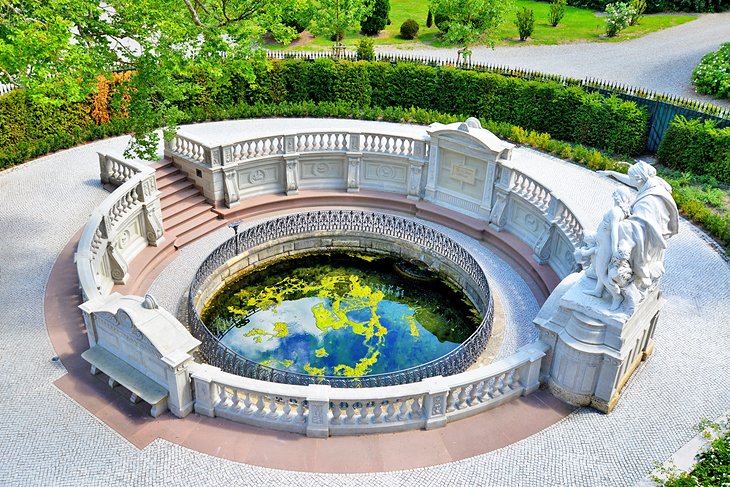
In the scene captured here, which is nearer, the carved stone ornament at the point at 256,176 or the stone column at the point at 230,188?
the stone column at the point at 230,188

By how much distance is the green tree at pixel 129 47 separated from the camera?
53.7 feet

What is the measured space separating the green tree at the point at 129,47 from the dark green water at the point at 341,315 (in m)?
5.64

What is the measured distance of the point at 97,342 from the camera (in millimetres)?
14742

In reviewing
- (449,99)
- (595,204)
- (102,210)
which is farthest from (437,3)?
(102,210)

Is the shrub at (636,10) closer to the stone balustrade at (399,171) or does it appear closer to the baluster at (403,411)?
the stone balustrade at (399,171)

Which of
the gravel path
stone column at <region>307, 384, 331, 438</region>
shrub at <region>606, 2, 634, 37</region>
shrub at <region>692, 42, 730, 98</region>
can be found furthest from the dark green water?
shrub at <region>606, 2, 634, 37</region>

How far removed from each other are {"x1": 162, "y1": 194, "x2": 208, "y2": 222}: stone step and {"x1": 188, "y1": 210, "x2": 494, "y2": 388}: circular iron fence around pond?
9.45 feet

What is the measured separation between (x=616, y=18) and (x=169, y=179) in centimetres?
3612

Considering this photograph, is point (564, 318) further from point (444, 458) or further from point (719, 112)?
point (719, 112)

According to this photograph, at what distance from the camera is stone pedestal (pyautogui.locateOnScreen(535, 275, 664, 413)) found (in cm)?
1375

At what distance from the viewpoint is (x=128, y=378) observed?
1380 cm

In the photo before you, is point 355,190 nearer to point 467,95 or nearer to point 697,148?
point 467,95

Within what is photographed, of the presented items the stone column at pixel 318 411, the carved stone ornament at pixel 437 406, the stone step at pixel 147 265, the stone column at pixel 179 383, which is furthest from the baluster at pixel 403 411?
the stone step at pixel 147 265

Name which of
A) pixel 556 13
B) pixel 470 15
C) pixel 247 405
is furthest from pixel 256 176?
pixel 556 13
